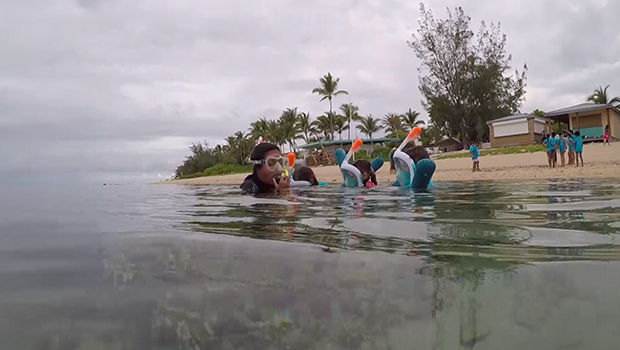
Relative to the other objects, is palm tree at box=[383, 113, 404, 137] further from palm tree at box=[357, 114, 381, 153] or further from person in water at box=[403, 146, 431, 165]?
person in water at box=[403, 146, 431, 165]

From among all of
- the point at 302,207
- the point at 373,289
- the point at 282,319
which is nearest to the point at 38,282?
the point at 282,319

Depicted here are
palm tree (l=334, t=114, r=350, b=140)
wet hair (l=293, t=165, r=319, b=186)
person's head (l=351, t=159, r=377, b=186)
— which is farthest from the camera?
palm tree (l=334, t=114, r=350, b=140)

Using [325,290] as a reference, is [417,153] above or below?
above

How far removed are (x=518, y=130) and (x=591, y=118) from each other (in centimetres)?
488

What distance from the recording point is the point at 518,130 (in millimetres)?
30375

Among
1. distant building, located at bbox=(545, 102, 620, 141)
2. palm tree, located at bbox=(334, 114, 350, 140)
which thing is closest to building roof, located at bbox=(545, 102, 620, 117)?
distant building, located at bbox=(545, 102, 620, 141)

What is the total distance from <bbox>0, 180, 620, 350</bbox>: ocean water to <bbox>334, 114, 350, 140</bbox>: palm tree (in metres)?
46.3

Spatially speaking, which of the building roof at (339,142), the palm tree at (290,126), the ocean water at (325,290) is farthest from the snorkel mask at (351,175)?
the palm tree at (290,126)

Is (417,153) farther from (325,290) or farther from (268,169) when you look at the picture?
(325,290)

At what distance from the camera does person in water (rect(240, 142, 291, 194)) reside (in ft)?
24.2

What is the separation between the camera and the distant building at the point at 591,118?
29219 millimetres

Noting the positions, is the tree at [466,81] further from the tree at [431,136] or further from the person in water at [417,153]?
the person in water at [417,153]

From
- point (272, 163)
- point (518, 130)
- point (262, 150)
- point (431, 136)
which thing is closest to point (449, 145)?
point (431, 136)

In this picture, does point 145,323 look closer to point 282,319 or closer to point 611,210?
point 282,319
